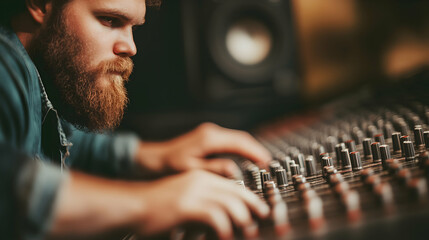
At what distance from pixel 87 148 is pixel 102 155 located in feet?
0.17

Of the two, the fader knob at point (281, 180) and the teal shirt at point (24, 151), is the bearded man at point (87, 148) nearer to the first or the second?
the teal shirt at point (24, 151)

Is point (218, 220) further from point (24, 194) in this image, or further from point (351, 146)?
point (351, 146)

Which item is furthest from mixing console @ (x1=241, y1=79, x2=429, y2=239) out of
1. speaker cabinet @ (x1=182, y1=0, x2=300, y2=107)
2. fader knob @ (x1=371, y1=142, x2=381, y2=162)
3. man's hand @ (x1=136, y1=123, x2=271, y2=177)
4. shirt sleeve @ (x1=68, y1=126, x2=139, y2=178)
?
speaker cabinet @ (x1=182, y1=0, x2=300, y2=107)

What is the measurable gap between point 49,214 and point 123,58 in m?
0.46

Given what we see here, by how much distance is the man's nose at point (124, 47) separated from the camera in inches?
30.5

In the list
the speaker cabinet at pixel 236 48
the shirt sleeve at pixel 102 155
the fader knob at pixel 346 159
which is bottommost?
the fader knob at pixel 346 159

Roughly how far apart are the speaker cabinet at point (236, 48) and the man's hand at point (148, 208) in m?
1.61

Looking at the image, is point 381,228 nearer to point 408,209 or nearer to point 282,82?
point 408,209

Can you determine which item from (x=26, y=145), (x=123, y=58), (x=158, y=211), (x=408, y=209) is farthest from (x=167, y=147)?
(x=408, y=209)

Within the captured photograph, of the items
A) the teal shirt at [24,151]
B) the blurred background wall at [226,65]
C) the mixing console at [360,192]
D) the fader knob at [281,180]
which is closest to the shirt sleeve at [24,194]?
the teal shirt at [24,151]

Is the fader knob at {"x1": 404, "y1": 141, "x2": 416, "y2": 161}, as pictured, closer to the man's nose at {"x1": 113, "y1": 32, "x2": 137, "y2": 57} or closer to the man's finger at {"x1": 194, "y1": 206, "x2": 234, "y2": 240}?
the man's finger at {"x1": 194, "y1": 206, "x2": 234, "y2": 240}

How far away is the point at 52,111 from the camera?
777mm

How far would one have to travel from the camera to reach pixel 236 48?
2.09 m

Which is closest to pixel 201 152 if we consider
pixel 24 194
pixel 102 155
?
pixel 102 155
